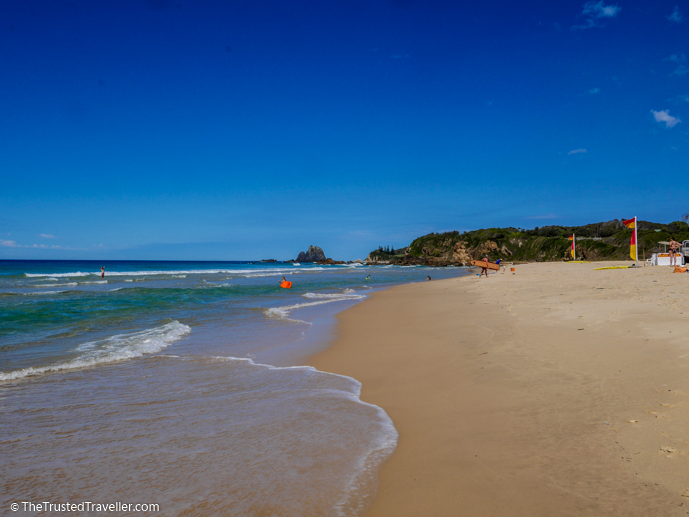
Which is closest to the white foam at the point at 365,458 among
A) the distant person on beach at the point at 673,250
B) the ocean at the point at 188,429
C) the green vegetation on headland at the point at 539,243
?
the ocean at the point at 188,429

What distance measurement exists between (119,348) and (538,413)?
28.3 feet

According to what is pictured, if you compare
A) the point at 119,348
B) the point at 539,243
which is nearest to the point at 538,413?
the point at 119,348

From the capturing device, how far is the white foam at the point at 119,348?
6586mm

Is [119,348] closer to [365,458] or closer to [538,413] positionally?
[365,458]

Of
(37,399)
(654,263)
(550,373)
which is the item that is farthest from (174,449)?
(654,263)

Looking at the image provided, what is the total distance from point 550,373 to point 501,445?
2.31 meters

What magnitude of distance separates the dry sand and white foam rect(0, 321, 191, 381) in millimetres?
4109

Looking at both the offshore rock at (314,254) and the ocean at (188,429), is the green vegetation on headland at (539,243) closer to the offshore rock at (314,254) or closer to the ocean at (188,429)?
the ocean at (188,429)

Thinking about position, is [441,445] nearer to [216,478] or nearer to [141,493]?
[216,478]

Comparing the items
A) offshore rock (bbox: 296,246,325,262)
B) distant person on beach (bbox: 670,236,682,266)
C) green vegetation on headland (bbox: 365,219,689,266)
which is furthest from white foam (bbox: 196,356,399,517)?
offshore rock (bbox: 296,246,325,262)

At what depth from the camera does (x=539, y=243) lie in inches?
3223

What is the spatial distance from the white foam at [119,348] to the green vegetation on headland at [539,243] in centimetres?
6456

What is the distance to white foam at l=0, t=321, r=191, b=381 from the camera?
6.59 metres

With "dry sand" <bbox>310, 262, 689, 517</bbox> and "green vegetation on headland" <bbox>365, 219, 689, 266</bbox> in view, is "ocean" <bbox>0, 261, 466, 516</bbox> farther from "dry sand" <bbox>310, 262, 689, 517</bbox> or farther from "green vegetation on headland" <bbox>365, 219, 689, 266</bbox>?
"green vegetation on headland" <bbox>365, 219, 689, 266</bbox>
